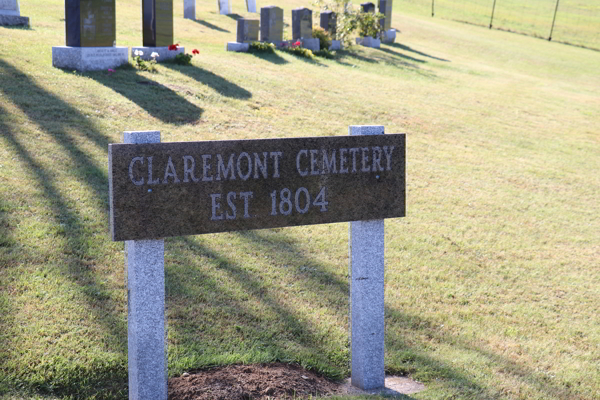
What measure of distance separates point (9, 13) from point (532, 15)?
40417mm

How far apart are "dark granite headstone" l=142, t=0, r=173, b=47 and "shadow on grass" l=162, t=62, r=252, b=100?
58cm

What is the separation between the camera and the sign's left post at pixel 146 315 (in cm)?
321

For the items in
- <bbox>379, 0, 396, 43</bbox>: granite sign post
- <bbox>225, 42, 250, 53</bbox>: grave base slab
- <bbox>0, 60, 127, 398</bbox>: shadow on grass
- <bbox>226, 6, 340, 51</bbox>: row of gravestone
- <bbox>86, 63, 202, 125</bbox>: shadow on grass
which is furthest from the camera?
<bbox>379, 0, 396, 43</bbox>: granite sign post

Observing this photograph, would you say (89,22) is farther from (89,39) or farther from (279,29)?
(279,29)

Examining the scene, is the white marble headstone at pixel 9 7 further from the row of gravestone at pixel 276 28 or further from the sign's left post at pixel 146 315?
the sign's left post at pixel 146 315

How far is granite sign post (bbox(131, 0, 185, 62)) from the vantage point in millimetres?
12039

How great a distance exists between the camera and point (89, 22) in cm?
1019

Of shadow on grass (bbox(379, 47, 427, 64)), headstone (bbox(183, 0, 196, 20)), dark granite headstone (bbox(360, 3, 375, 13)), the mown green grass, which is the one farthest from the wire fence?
the mown green grass

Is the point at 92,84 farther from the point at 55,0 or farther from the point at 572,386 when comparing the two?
the point at 55,0

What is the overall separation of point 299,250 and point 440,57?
18.1 m

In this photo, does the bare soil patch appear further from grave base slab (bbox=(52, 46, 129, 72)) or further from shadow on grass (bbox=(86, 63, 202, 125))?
grave base slab (bbox=(52, 46, 129, 72))

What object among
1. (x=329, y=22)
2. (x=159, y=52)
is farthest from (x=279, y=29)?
(x=159, y=52)

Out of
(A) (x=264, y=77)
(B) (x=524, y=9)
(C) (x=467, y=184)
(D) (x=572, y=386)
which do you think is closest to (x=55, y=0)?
(A) (x=264, y=77)

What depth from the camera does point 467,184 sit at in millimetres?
8609
